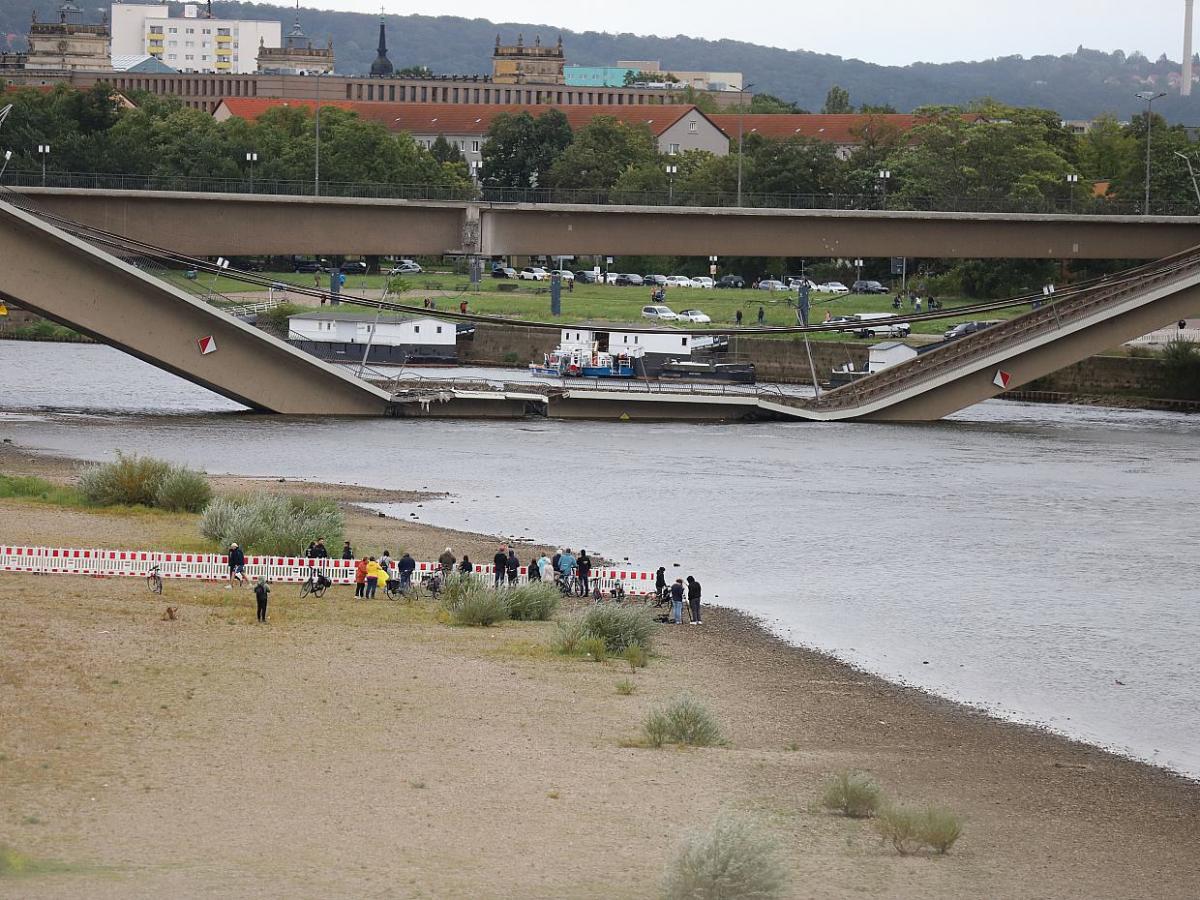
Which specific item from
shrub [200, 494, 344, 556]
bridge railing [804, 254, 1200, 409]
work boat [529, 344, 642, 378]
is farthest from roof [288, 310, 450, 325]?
shrub [200, 494, 344, 556]

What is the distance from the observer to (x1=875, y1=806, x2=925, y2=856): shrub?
1905 cm

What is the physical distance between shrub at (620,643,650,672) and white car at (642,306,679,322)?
68.4 metres

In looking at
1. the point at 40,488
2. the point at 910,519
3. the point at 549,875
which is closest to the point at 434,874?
the point at 549,875

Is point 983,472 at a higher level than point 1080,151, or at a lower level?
lower

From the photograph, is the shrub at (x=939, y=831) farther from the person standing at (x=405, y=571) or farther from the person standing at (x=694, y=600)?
the person standing at (x=405, y=571)

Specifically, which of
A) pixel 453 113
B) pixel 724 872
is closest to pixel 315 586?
pixel 724 872

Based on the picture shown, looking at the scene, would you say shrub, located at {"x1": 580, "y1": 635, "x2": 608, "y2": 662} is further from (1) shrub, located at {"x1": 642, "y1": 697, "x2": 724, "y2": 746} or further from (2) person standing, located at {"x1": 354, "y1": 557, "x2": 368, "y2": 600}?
(2) person standing, located at {"x1": 354, "y1": 557, "x2": 368, "y2": 600}

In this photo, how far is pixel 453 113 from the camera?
192625mm

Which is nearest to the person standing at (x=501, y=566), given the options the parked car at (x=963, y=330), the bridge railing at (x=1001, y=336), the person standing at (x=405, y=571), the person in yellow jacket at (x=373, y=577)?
the person standing at (x=405, y=571)

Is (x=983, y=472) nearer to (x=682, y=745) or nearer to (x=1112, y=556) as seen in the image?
(x=1112, y=556)

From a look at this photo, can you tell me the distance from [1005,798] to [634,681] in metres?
6.05

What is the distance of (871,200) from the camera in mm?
111125

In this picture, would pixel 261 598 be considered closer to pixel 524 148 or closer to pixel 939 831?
pixel 939 831

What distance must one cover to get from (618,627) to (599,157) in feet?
365
